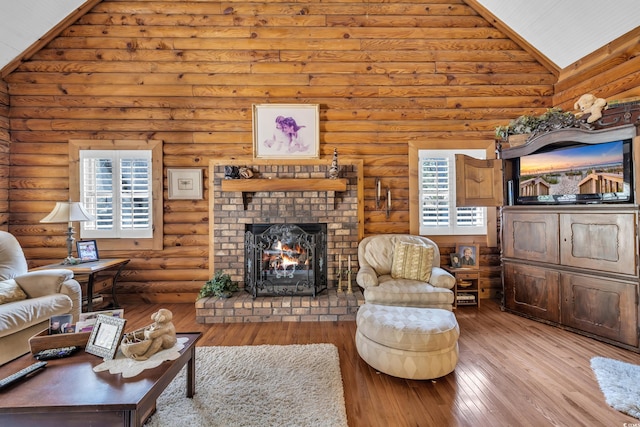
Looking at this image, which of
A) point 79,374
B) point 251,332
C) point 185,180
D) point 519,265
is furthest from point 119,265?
point 519,265

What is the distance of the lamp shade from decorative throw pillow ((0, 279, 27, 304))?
0.91m

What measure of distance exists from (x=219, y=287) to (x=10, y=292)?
5.99ft

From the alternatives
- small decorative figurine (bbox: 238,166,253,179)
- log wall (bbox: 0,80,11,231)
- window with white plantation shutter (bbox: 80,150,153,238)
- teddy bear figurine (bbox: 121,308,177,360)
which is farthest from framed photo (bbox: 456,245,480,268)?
log wall (bbox: 0,80,11,231)

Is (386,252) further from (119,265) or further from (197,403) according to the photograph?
(119,265)

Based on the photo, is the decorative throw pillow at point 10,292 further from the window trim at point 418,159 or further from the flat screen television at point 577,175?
the flat screen television at point 577,175

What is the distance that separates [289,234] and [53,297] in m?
2.41

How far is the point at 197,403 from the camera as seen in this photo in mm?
1824

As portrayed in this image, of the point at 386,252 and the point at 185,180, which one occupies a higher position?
the point at 185,180

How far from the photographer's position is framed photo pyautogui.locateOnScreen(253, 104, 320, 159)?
12.5 feet

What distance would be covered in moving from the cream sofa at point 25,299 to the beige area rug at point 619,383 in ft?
14.6

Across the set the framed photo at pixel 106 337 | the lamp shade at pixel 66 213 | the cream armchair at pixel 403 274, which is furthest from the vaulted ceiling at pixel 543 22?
the framed photo at pixel 106 337

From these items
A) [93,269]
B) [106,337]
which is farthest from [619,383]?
[93,269]

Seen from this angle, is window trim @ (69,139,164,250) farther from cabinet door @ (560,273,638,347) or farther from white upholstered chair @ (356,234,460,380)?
cabinet door @ (560,273,638,347)

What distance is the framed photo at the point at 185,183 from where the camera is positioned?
12.5ft
